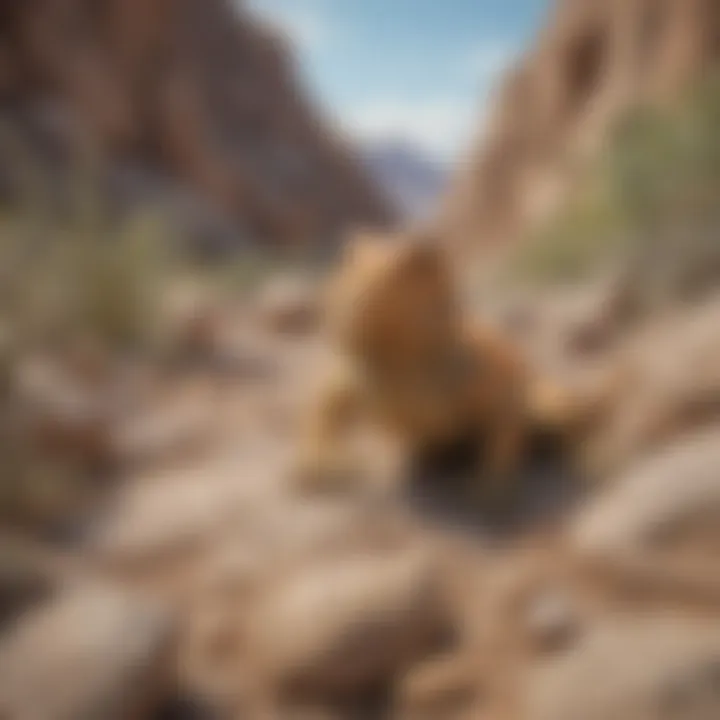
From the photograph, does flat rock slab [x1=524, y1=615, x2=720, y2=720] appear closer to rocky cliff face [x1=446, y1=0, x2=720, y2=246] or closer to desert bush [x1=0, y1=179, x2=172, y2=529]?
desert bush [x1=0, y1=179, x2=172, y2=529]

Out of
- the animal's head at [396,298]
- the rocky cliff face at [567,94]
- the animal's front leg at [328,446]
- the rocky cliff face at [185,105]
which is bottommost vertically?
the animal's front leg at [328,446]

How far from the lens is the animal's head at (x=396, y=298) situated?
1.63 metres

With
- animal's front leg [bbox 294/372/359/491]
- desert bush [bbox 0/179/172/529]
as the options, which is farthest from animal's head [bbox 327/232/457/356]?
desert bush [bbox 0/179/172/529]

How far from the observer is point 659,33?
27.3ft

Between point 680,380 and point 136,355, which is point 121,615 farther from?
point 136,355

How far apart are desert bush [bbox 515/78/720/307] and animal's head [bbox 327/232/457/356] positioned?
5.01 ft

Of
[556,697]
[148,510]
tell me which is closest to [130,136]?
[148,510]

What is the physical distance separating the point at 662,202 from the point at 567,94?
8578 mm

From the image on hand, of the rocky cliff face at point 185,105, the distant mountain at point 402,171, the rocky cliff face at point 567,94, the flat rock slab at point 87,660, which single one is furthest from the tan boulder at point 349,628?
the distant mountain at point 402,171

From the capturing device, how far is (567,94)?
11.3 metres

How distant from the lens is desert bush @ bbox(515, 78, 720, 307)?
301 cm

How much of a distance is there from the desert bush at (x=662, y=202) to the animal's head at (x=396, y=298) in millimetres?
1528

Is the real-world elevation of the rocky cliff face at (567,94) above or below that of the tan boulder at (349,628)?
above

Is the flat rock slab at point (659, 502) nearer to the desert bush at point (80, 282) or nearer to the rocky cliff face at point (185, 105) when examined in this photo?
the desert bush at point (80, 282)
